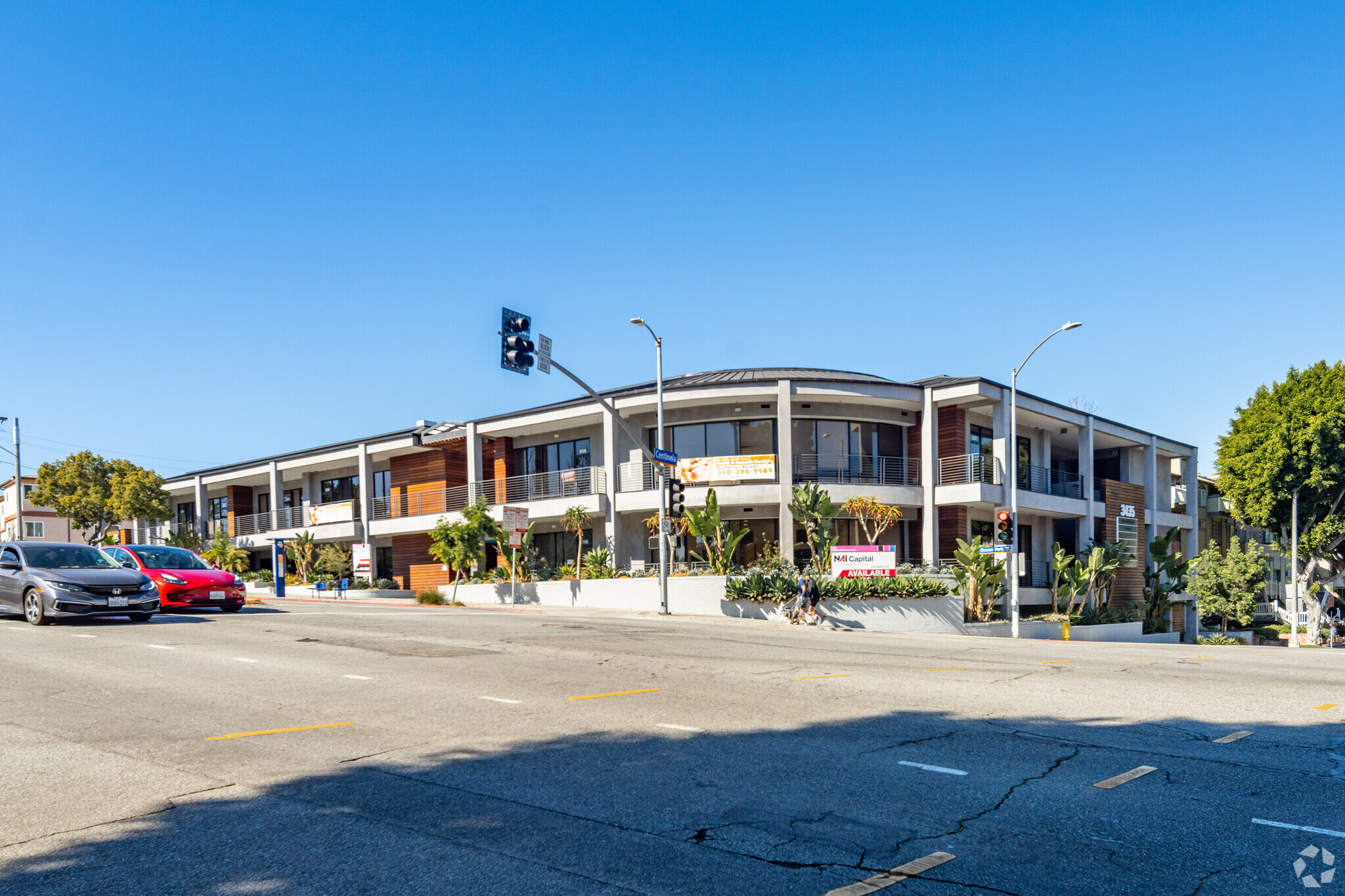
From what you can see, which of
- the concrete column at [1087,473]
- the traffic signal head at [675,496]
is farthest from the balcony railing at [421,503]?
the concrete column at [1087,473]

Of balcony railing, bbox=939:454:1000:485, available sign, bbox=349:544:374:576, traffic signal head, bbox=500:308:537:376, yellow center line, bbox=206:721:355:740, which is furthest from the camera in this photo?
available sign, bbox=349:544:374:576

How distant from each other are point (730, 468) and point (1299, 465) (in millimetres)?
26521

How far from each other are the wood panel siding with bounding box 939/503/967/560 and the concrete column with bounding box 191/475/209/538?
4339 centimetres

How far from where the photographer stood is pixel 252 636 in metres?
16.2

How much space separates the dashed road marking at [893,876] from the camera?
4.66 meters

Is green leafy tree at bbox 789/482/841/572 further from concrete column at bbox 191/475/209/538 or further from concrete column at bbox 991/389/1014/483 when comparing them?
concrete column at bbox 191/475/209/538

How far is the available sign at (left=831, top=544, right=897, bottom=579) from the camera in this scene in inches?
1059

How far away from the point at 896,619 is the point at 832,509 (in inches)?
264

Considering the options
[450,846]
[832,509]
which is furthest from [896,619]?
[450,846]

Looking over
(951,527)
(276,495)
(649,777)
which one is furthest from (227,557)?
(649,777)

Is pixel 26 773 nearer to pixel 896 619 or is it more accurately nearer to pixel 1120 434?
pixel 896 619

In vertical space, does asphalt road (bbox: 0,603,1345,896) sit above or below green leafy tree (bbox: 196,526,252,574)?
above

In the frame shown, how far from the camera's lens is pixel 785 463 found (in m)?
31.8

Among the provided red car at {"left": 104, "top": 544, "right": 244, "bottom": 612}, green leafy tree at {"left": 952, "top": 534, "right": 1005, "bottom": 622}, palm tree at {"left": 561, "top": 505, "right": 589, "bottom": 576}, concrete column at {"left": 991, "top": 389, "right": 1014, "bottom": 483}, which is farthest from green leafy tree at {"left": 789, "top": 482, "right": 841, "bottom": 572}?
red car at {"left": 104, "top": 544, "right": 244, "bottom": 612}
